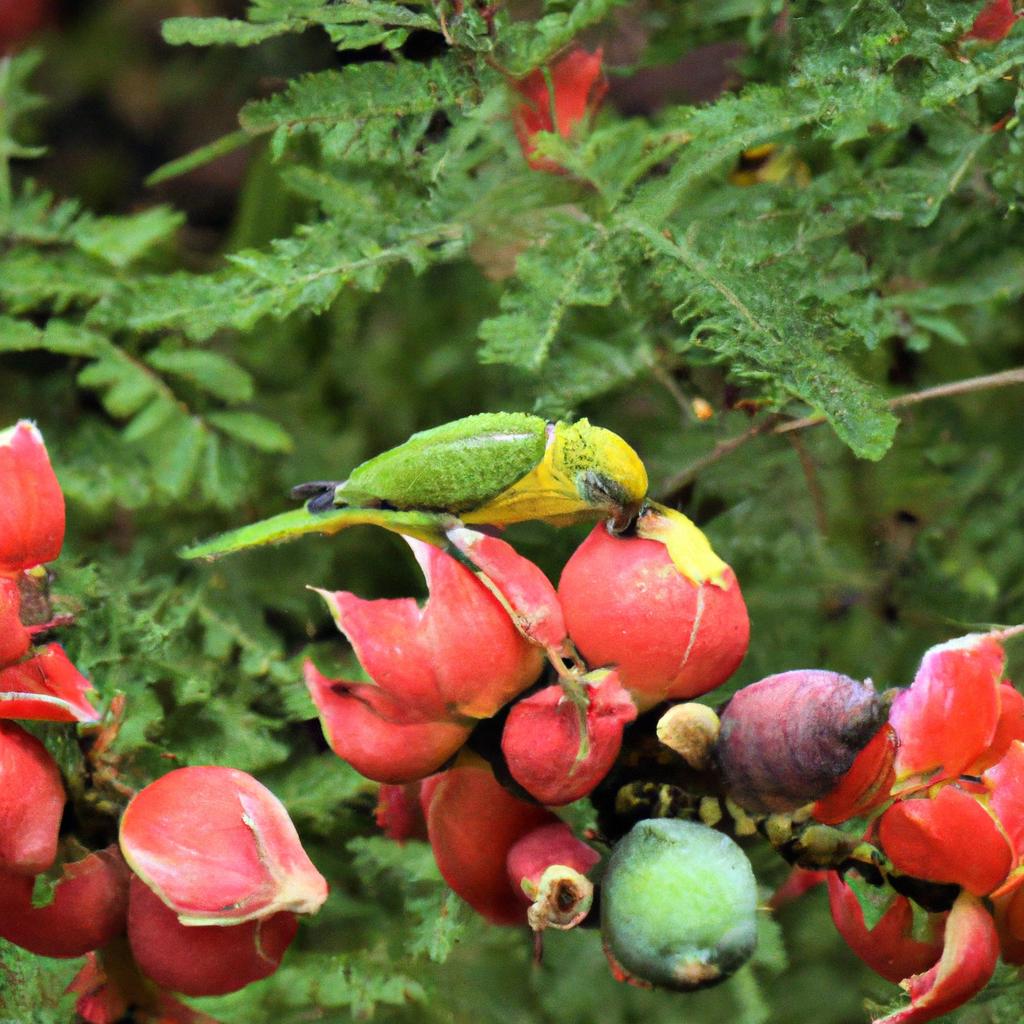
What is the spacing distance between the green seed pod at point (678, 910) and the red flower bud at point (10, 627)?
0.74 ft

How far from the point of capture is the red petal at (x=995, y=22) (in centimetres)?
57

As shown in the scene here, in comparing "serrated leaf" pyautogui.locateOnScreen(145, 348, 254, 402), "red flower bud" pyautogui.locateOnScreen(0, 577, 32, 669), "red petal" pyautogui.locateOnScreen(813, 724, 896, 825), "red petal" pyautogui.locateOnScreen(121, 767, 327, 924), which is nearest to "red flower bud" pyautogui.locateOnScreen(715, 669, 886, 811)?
"red petal" pyautogui.locateOnScreen(813, 724, 896, 825)

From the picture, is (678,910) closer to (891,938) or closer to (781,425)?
(891,938)

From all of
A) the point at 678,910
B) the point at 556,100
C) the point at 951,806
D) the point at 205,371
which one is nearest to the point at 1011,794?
the point at 951,806

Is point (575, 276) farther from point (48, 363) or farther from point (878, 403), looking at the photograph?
point (48, 363)

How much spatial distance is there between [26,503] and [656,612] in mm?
232

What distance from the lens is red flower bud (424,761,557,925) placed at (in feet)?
1.57

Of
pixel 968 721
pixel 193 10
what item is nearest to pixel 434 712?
pixel 968 721

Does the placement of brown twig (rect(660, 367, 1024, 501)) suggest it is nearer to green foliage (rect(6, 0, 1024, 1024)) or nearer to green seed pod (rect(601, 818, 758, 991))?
green foliage (rect(6, 0, 1024, 1024))

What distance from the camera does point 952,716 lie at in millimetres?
449

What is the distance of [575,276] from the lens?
62 cm

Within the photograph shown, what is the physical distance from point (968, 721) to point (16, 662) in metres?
0.34

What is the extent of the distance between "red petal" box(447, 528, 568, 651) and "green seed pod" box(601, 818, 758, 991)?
8 cm

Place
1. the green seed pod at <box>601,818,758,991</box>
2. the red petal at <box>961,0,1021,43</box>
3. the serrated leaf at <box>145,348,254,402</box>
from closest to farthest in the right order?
the green seed pod at <box>601,818,758,991</box>, the red petal at <box>961,0,1021,43</box>, the serrated leaf at <box>145,348,254,402</box>
